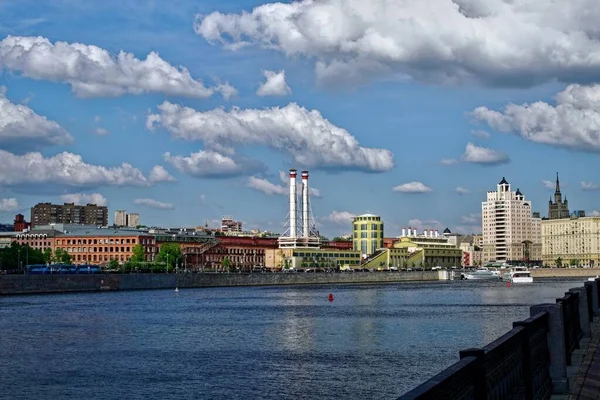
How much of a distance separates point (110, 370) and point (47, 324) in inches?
→ 1197

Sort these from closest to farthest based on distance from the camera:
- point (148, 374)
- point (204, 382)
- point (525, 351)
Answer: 1. point (525, 351)
2. point (204, 382)
3. point (148, 374)

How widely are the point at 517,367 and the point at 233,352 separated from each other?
110 ft

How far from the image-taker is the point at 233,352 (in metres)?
47.7

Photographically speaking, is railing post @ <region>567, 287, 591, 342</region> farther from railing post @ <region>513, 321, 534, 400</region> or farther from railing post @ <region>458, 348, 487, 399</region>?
railing post @ <region>458, 348, 487, 399</region>

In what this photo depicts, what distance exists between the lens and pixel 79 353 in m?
47.9

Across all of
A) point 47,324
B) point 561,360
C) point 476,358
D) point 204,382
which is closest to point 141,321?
point 47,324

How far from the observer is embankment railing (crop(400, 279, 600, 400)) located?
10570 millimetres

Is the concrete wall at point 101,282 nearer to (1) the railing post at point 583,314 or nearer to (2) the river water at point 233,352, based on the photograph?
(2) the river water at point 233,352

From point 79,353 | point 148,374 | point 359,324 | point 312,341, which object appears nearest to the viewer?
point 148,374

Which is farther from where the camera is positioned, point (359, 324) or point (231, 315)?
point (231, 315)

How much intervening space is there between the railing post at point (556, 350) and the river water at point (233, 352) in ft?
45.3

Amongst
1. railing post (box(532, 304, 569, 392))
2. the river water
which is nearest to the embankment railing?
railing post (box(532, 304, 569, 392))

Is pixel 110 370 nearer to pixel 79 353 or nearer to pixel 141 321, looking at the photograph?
pixel 79 353

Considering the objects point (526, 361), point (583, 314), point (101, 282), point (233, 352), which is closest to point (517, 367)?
point (526, 361)
